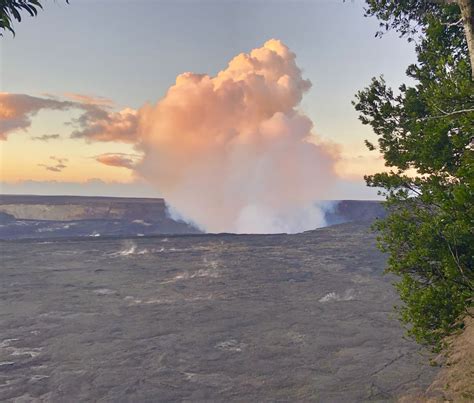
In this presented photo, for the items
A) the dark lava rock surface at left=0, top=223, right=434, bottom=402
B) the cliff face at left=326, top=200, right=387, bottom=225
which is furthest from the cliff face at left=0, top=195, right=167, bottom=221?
the dark lava rock surface at left=0, top=223, right=434, bottom=402

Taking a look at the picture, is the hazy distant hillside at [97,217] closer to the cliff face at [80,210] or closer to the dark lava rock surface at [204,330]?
the cliff face at [80,210]

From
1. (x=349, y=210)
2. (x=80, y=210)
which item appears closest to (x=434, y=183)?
(x=80, y=210)

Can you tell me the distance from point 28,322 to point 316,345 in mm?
14076

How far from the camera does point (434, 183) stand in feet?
25.3

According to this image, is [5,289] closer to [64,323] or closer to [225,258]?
[64,323]

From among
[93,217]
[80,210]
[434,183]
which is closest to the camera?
[434,183]

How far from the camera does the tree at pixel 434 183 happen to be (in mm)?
6812

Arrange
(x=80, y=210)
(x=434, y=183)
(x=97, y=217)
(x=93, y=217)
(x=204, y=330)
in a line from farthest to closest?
(x=80, y=210)
(x=93, y=217)
(x=97, y=217)
(x=204, y=330)
(x=434, y=183)

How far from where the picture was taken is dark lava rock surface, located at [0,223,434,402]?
1324cm

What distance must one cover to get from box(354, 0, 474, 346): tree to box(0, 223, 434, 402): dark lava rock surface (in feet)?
17.6

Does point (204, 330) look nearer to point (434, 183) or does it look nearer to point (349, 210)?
point (434, 183)

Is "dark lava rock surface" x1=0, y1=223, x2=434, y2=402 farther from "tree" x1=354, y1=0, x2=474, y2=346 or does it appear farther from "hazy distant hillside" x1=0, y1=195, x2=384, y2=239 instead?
"hazy distant hillside" x1=0, y1=195, x2=384, y2=239

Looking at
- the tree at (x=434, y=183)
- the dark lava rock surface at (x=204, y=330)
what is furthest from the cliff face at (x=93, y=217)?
the tree at (x=434, y=183)

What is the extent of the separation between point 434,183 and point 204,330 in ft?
46.0
